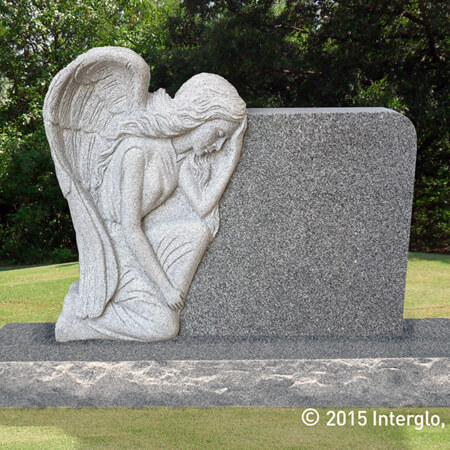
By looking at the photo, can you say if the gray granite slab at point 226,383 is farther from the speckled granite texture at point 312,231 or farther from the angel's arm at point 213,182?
the angel's arm at point 213,182

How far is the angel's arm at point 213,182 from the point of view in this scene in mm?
2838

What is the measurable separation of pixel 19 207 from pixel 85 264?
695 cm

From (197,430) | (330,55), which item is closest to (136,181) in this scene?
(197,430)

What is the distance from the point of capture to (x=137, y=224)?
9.40 feet

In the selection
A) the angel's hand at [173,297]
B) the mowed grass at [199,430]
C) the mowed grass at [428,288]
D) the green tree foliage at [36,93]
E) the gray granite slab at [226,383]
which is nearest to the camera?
the mowed grass at [199,430]

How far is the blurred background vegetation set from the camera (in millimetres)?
6848

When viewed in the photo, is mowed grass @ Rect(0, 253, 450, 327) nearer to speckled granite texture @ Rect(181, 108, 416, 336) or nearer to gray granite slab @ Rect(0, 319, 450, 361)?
gray granite slab @ Rect(0, 319, 450, 361)

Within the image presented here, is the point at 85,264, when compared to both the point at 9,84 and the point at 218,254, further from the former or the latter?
the point at 9,84

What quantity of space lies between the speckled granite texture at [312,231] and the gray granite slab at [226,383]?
0.34m

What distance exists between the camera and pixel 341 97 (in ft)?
23.6

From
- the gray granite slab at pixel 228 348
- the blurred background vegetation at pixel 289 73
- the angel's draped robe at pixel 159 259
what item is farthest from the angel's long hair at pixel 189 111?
the blurred background vegetation at pixel 289 73

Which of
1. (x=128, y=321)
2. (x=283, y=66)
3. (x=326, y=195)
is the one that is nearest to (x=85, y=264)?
(x=128, y=321)

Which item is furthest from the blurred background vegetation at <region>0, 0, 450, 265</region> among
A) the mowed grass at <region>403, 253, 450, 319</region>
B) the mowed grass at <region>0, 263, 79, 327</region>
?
the mowed grass at <region>0, 263, 79, 327</region>

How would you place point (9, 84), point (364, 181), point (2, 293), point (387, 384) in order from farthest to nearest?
point (9, 84) < point (2, 293) < point (364, 181) < point (387, 384)
